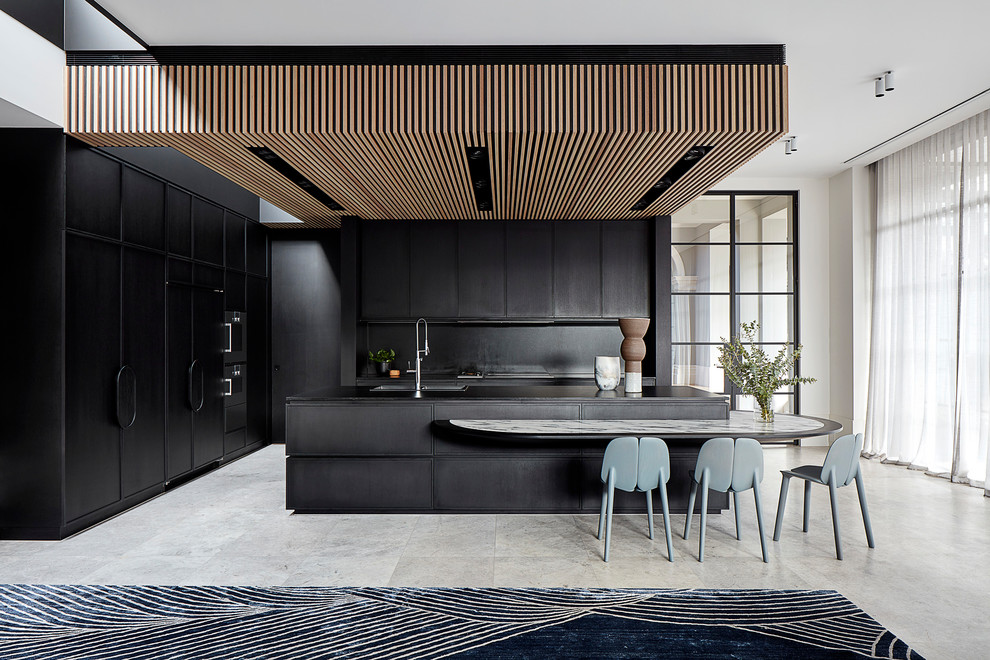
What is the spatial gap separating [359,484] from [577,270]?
12.4 feet

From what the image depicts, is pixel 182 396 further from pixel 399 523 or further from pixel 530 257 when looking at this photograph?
pixel 530 257

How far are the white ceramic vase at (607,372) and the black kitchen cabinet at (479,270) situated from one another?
2.43m

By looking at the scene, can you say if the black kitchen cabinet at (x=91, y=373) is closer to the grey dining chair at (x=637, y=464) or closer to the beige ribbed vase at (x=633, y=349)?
the grey dining chair at (x=637, y=464)

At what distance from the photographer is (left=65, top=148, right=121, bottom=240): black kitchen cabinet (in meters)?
4.36

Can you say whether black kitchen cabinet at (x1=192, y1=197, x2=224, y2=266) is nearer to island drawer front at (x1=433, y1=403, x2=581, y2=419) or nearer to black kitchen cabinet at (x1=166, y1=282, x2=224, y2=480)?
black kitchen cabinet at (x1=166, y1=282, x2=224, y2=480)

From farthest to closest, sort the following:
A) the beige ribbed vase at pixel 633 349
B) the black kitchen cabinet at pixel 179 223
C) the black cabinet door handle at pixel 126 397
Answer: the black kitchen cabinet at pixel 179 223, the beige ribbed vase at pixel 633 349, the black cabinet door handle at pixel 126 397

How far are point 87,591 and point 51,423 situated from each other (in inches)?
52.8

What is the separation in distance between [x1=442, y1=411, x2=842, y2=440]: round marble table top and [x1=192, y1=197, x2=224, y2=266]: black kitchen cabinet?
3.09 metres

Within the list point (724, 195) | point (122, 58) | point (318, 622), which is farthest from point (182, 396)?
point (724, 195)

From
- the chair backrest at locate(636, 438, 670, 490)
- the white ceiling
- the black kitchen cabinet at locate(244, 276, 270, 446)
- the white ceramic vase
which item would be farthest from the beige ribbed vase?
the black kitchen cabinet at locate(244, 276, 270, 446)

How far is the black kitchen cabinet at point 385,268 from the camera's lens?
747 centimetres

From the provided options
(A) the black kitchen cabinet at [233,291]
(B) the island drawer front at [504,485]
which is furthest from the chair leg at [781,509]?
(A) the black kitchen cabinet at [233,291]

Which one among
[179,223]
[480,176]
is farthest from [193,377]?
[480,176]

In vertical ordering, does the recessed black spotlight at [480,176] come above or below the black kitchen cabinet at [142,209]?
above
